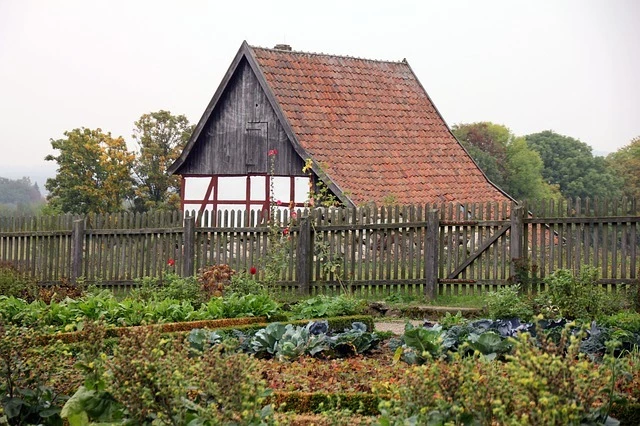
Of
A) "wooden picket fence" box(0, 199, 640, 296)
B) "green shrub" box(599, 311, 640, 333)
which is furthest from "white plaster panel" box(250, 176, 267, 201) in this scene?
"green shrub" box(599, 311, 640, 333)

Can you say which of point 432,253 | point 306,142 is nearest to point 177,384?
point 432,253

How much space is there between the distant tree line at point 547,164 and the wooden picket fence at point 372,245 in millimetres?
46925

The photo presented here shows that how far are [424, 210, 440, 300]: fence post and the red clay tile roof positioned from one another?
25.2ft

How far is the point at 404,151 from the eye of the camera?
31828 mm

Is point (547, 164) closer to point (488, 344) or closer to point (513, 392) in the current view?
point (488, 344)

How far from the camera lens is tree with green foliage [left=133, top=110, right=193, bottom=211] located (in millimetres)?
54531

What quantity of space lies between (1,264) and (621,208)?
36.2ft

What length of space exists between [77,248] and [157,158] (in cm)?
3243

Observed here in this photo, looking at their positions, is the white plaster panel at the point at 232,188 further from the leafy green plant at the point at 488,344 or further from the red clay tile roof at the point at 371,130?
the leafy green plant at the point at 488,344

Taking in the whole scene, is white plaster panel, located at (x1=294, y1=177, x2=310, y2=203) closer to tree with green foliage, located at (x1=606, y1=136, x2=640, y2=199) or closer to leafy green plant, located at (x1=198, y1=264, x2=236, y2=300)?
leafy green plant, located at (x1=198, y1=264, x2=236, y2=300)

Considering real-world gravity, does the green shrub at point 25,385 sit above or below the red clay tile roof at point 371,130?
below

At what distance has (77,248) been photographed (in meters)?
23.1

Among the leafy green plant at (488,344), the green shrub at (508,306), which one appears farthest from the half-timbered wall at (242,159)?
the leafy green plant at (488,344)

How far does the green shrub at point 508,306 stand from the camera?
555 inches
